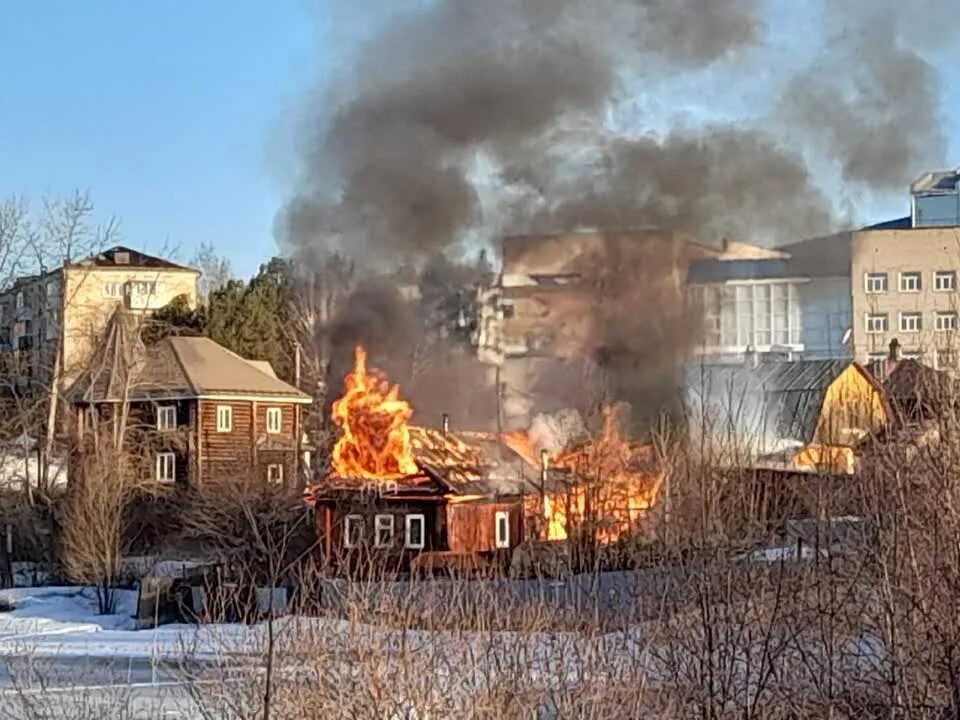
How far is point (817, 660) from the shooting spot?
527 inches

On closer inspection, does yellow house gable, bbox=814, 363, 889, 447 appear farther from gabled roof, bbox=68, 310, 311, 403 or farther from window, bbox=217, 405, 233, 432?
window, bbox=217, 405, 233, 432

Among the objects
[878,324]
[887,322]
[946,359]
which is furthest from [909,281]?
[946,359]

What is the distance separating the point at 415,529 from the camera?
36.2 metres

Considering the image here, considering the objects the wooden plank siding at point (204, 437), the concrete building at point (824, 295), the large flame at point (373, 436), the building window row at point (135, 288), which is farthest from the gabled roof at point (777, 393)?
the building window row at point (135, 288)

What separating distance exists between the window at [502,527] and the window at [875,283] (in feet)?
44.8

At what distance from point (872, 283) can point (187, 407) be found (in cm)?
2261

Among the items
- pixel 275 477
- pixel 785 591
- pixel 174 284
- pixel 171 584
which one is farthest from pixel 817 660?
pixel 174 284

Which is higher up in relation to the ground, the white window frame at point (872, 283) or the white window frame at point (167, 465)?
the white window frame at point (872, 283)

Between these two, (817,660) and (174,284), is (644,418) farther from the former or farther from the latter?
(174,284)

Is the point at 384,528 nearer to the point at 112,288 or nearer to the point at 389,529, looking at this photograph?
the point at 389,529

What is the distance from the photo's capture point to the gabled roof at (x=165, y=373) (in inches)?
1934

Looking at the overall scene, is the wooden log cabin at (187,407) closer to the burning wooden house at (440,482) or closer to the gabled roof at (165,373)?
the gabled roof at (165,373)

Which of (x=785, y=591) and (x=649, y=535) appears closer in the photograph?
(x=785, y=591)

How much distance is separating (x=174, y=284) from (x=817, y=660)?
6808 centimetres
